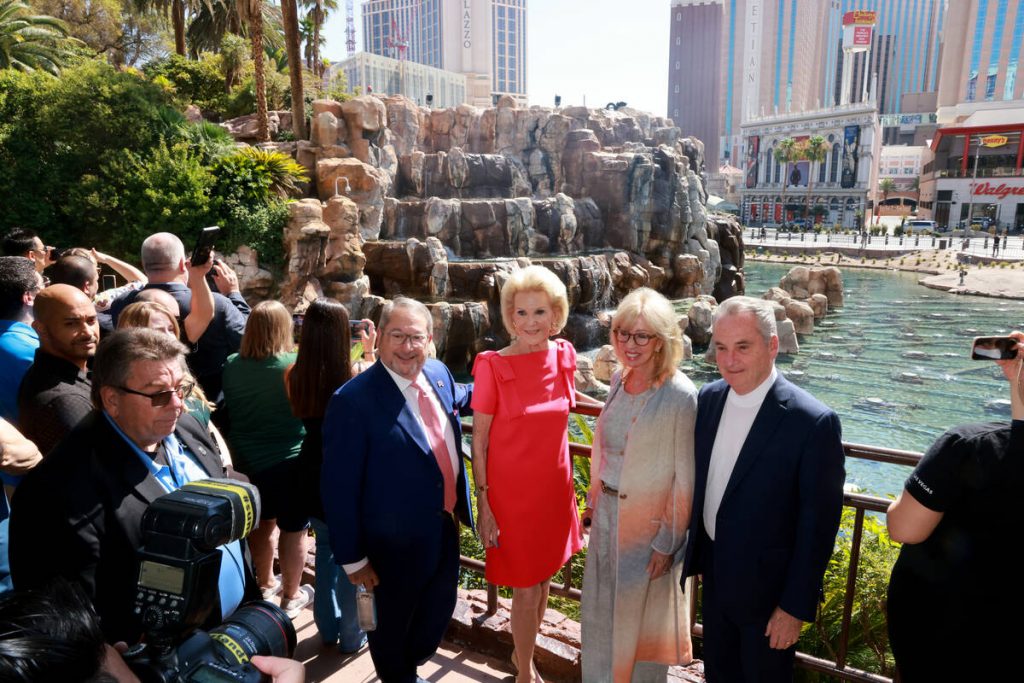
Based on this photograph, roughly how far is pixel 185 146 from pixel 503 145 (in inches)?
872

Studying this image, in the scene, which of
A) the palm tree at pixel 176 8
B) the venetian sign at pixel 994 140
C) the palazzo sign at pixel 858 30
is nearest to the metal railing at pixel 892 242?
the venetian sign at pixel 994 140

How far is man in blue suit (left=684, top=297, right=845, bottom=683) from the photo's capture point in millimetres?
2281

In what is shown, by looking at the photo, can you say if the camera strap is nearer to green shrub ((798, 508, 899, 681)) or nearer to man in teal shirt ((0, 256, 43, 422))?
man in teal shirt ((0, 256, 43, 422))

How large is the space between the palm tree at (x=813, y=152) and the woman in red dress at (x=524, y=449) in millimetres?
76453

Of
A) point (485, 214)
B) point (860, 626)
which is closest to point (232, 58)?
point (485, 214)

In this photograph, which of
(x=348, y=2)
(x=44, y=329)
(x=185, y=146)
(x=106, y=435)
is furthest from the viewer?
(x=348, y=2)

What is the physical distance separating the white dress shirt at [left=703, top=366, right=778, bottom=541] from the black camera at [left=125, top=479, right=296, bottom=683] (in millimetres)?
1614

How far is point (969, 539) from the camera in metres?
1.96

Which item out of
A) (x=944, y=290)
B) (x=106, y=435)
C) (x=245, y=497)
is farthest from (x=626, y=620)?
(x=944, y=290)

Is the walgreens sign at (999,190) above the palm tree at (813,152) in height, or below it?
below

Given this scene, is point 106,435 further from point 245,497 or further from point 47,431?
point 47,431

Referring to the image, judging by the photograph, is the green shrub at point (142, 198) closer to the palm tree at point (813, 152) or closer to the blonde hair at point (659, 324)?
the blonde hair at point (659, 324)

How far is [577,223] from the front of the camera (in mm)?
28781

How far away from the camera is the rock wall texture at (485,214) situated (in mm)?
17953
